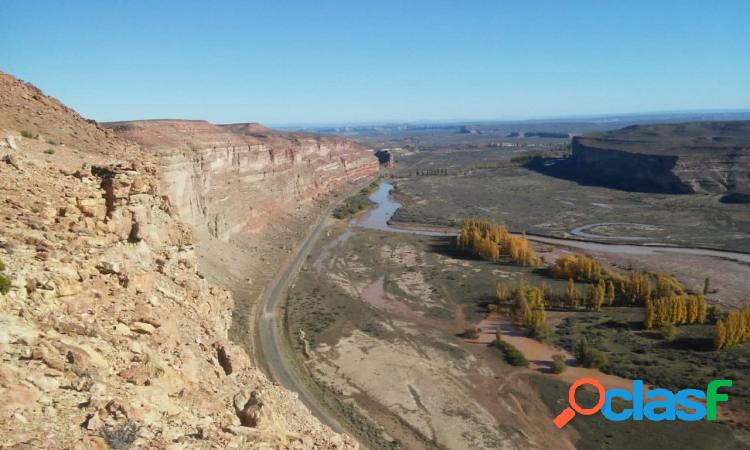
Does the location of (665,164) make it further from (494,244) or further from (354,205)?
(494,244)

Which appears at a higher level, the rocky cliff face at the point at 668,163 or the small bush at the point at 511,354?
the rocky cliff face at the point at 668,163

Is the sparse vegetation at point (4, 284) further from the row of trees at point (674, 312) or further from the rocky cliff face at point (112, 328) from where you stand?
the row of trees at point (674, 312)

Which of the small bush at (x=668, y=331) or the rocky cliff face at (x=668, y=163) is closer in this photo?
the small bush at (x=668, y=331)

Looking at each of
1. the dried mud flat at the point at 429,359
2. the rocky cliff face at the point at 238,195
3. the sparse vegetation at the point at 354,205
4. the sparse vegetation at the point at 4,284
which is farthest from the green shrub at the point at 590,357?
the sparse vegetation at the point at 354,205

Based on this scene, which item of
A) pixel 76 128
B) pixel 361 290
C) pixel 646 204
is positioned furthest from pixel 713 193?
pixel 76 128

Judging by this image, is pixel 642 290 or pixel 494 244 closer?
pixel 642 290

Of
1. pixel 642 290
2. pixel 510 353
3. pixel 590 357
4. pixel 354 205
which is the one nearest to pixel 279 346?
pixel 510 353

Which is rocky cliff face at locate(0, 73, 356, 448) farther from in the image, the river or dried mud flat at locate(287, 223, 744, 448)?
the river
